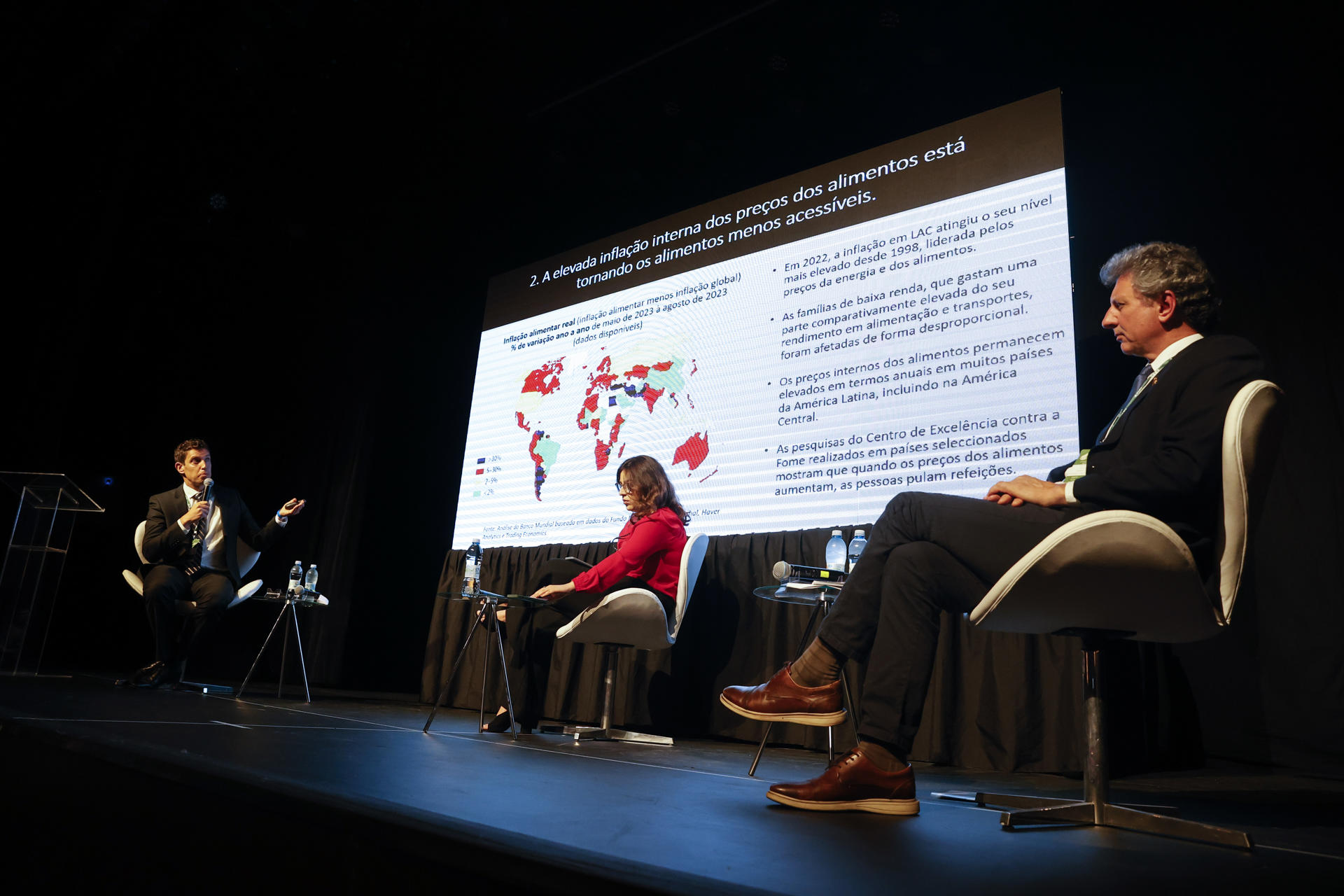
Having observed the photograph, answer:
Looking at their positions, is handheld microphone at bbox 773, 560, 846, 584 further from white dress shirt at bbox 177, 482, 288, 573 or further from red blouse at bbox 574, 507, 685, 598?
white dress shirt at bbox 177, 482, 288, 573

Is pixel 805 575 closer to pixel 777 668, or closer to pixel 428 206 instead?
pixel 777 668

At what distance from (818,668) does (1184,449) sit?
81 centimetres

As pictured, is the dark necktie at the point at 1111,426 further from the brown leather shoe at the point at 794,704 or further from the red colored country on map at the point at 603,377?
the red colored country on map at the point at 603,377

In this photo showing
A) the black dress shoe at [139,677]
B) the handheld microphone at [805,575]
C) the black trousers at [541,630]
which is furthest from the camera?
the black dress shoe at [139,677]

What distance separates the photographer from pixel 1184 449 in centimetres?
159

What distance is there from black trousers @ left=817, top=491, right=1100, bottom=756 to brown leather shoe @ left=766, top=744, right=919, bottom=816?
0.06 m

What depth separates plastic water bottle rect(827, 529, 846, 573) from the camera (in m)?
3.46

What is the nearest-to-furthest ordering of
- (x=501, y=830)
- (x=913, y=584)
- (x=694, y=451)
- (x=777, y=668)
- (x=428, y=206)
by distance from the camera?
1. (x=501, y=830)
2. (x=913, y=584)
3. (x=777, y=668)
4. (x=694, y=451)
5. (x=428, y=206)

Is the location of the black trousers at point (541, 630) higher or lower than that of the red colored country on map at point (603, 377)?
lower

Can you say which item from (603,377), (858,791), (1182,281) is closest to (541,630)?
(603,377)

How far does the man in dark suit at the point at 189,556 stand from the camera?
15.0 feet

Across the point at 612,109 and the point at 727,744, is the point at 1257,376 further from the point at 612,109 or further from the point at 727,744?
the point at 612,109

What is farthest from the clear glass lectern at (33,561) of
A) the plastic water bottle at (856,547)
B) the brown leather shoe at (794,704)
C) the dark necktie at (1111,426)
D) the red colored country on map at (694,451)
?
the dark necktie at (1111,426)

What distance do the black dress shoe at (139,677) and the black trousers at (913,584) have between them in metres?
4.07
